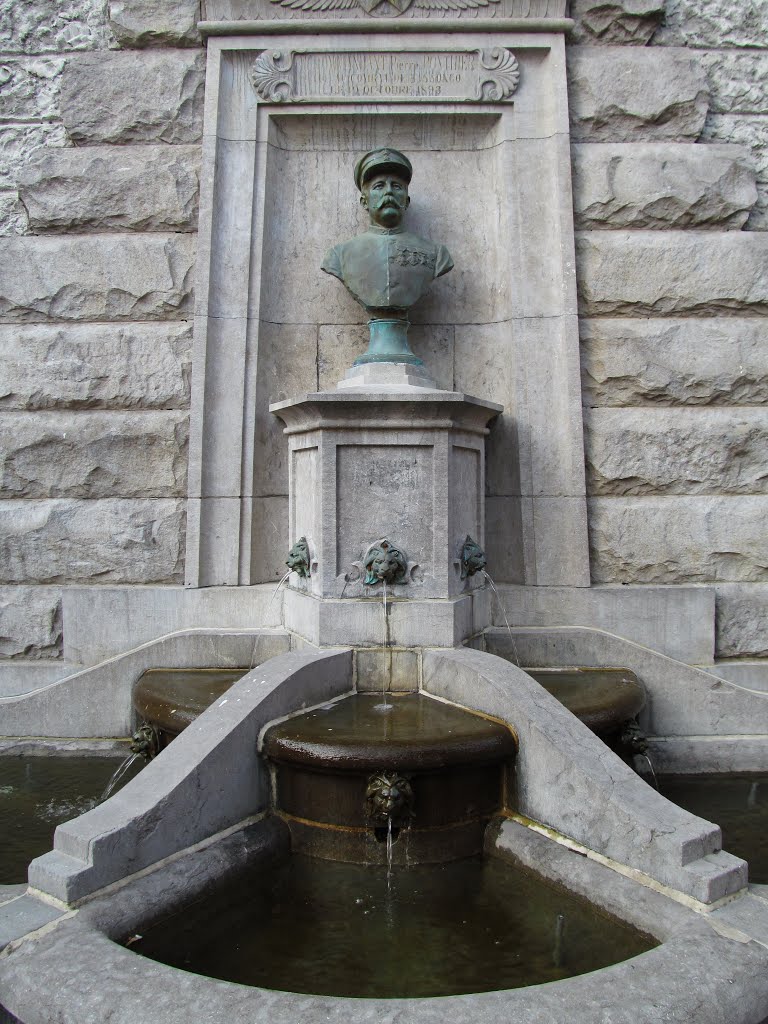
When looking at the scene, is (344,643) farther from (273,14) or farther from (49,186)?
(273,14)

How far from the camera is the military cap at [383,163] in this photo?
5.14m

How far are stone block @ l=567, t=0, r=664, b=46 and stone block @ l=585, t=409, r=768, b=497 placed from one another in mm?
2725

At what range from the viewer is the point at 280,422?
5.47 m

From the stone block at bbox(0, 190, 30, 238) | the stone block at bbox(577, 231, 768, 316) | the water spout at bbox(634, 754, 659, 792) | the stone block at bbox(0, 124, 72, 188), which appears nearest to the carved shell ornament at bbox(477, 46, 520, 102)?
the stone block at bbox(577, 231, 768, 316)

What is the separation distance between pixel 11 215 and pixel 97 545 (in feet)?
7.91

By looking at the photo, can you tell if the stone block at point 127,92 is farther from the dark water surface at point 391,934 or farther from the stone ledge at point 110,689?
the dark water surface at point 391,934

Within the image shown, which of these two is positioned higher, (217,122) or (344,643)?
(217,122)

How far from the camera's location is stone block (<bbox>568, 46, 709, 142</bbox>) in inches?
213

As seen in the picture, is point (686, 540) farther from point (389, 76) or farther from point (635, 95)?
point (389, 76)

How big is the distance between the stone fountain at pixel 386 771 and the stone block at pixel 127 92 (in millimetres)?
407

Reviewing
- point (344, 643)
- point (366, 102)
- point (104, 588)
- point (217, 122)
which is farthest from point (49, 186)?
point (344, 643)

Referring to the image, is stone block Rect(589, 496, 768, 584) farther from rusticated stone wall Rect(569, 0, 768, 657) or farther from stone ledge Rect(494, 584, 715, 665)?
stone ledge Rect(494, 584, 715, 665)

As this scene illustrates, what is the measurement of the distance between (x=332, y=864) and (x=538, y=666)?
216 centimetres

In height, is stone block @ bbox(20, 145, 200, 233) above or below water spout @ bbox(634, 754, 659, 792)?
above
